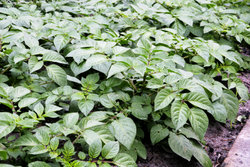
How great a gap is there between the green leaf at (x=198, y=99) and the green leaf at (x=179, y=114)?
61 mm

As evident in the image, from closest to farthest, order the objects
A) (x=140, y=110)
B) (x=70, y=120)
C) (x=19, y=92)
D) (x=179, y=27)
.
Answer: (x=70, y=120)
(x=19, y=92)
(x=140, y=110)
(x=179, y=27)

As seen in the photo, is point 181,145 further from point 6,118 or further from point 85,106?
point 6,118

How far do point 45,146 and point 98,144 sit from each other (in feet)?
0.84

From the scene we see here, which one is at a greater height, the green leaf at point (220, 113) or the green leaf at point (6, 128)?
the green leaf at point (6, 128)

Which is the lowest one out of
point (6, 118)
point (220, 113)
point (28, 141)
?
point (220, 113)

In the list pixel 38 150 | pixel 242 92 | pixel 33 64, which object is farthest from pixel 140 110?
pixel 242 92

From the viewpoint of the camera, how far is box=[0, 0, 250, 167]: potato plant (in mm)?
1243

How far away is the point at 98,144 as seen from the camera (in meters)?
1.17

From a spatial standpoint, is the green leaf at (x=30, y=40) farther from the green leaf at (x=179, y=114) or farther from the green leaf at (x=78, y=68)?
the green leaf at (x=179, y=114)

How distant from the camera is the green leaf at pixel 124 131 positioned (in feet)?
4.41

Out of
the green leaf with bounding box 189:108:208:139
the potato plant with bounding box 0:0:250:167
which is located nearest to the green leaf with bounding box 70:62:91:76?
the potato plant with bounding box 0:0:250:167

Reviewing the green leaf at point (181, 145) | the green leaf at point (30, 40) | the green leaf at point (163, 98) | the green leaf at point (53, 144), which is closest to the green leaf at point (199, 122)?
the green leaf at point (163, 98)

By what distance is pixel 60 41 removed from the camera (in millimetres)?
1927

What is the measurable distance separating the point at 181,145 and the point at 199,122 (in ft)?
1.01
